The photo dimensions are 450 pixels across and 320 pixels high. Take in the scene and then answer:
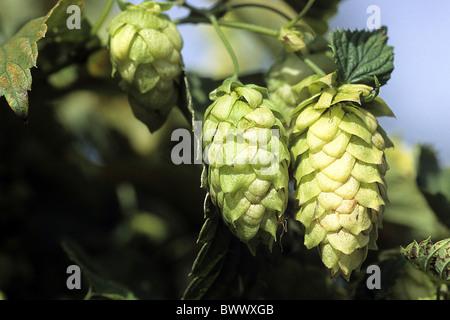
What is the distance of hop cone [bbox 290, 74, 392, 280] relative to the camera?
98 centimetres

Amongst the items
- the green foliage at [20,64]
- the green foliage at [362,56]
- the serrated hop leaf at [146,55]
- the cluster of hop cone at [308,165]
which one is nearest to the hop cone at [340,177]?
the cluster of hop cone at [308,165]

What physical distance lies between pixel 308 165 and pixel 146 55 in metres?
0.41

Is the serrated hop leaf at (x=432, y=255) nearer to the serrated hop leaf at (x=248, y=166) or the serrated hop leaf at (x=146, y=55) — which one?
the serrated hop leaf at (x=248, y=166)

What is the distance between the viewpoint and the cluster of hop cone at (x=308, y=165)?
0.98 metres

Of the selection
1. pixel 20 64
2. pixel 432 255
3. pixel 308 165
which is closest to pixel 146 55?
pixel 20 64

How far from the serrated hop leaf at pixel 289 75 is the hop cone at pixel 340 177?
156 millimetres

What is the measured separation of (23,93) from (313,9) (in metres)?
0.80

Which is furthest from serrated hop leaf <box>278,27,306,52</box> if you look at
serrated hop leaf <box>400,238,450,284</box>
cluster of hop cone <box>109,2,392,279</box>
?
serrated hop leaf <box>400,238,450,284</box>

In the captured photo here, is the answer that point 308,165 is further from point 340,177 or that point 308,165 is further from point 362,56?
point 362,56

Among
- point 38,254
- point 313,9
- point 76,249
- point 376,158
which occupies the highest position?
point 313,9

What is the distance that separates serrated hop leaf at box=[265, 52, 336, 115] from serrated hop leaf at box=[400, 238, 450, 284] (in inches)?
15.6
